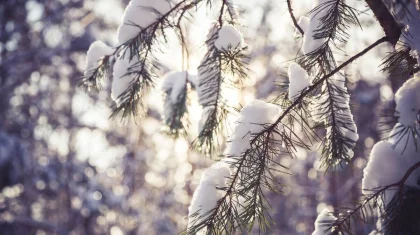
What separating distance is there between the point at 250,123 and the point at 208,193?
8.7 inches

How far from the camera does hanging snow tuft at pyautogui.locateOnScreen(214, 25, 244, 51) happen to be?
112cm

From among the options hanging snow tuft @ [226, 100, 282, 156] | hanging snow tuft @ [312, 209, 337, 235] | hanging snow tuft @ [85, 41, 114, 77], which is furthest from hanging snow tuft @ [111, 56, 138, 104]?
hanging snow tuft @ [312, 209, 337, 235]

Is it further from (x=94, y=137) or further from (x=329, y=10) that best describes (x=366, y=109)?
(x=329, y=10)

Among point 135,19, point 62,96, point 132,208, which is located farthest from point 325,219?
point 62,96

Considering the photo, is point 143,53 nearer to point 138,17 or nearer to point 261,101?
point 138,17

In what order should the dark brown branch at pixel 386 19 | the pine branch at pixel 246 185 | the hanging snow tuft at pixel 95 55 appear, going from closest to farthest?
the pine branch at pixel 246 185 < the dark brown branch at pixel 386 19 < the hanging snow tuft at pixel 95 55

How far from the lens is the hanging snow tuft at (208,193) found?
913 millimetres

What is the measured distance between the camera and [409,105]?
3.02 feet

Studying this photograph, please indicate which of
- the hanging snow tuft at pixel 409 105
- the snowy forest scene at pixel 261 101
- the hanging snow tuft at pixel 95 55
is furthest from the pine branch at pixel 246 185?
the hanging snow tuft at pixel 95 55

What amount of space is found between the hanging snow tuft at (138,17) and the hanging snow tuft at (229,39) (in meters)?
0.22

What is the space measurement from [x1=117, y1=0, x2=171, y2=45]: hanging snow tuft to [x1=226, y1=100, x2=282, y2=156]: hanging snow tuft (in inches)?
18.3

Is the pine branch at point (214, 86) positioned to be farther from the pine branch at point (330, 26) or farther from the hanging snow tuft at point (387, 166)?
the hanging snow tuft at point (387, 166)

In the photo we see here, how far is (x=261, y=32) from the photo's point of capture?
6906 mm

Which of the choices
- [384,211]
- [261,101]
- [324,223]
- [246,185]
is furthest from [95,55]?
[384,211]
